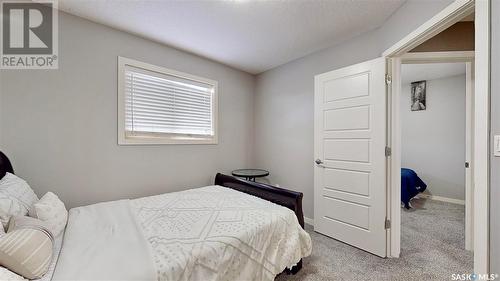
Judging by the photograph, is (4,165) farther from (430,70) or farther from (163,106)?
(430,70)

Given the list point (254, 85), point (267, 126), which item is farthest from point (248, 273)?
point (254, 85)

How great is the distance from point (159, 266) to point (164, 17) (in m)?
2.16

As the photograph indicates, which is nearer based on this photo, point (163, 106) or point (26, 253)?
point (26, 253)

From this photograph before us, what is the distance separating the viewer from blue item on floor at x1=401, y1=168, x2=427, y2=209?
355cm

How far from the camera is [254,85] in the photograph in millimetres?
3781

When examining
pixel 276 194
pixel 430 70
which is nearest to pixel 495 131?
pixel 276 194

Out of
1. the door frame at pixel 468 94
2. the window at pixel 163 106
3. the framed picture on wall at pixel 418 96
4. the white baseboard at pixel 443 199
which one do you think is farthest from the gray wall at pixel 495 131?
the framed picture on wall at pixel 418 96

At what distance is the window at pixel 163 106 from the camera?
7.73 ft

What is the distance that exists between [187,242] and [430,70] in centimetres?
485

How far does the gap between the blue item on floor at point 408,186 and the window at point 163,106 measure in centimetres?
340

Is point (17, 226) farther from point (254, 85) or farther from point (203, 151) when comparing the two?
point (254, 85)

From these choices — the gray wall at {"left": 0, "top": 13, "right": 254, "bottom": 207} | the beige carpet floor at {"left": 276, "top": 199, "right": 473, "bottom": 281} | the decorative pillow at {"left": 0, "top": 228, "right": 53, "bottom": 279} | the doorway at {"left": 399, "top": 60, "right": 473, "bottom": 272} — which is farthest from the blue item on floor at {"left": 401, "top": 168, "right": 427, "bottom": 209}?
the decorative pillow at {"left": 0, "top": 228, "right": 53, "bottom": 279}

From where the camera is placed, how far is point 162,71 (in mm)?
2604

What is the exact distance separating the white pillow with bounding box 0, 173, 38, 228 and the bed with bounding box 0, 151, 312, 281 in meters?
0.27
